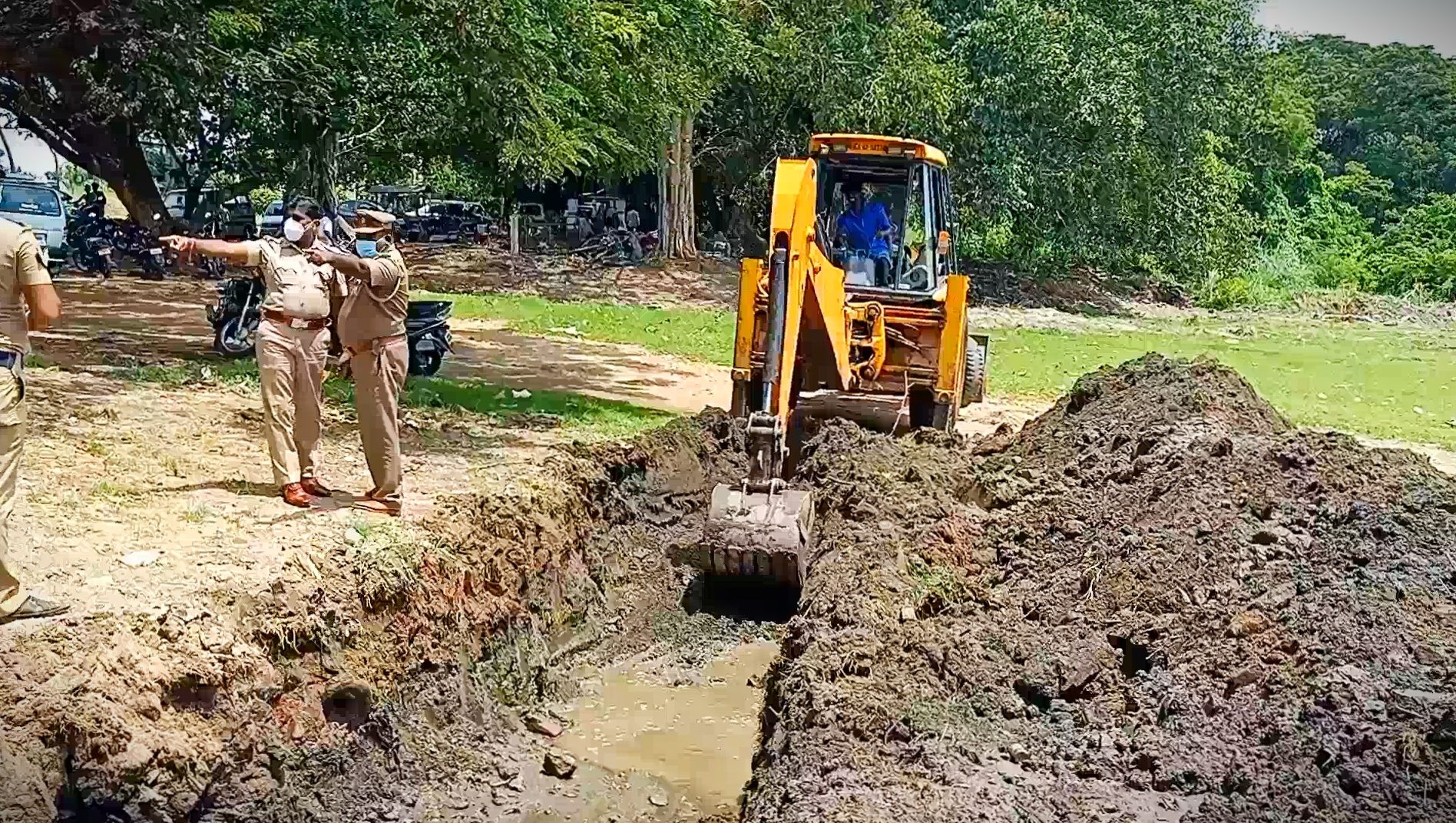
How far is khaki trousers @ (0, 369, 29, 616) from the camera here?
5887 mm

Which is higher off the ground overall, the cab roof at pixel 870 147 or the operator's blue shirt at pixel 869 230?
the cab roof at pixel 870 147

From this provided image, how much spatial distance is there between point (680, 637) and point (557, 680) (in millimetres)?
1106

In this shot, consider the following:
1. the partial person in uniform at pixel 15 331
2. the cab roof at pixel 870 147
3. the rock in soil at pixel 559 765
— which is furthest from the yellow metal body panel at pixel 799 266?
the partial person in uniform at pixel 15 331

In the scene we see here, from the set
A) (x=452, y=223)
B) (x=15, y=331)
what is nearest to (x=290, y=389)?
(x=15, y=331)

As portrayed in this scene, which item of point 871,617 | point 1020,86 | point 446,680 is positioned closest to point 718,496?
point 871,617

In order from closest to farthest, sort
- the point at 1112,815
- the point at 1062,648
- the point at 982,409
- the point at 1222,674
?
the point at 1112,815
the point at 1222,674
the point at 1062,648
the point at 982,409

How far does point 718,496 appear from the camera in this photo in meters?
8.47

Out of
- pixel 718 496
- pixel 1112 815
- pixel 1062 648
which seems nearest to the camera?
pixel 1112 815

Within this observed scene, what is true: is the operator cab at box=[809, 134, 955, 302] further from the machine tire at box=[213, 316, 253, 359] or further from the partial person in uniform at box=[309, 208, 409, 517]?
the machine tire at box=[213, 316, 253, 359]

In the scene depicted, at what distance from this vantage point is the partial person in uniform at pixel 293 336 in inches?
322

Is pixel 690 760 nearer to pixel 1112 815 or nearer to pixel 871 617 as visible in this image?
pixel 871 617

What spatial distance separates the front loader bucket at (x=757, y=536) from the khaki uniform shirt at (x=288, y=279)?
2665 millimetres

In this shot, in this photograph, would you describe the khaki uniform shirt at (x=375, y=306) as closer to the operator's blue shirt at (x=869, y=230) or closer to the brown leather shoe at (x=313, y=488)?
the brown leather shoe at (x=313, y=488)

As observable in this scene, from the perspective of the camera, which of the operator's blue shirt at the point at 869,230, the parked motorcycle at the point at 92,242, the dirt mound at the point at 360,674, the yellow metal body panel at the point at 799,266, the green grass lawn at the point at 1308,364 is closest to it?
the dirt mound at the point at 360,674
